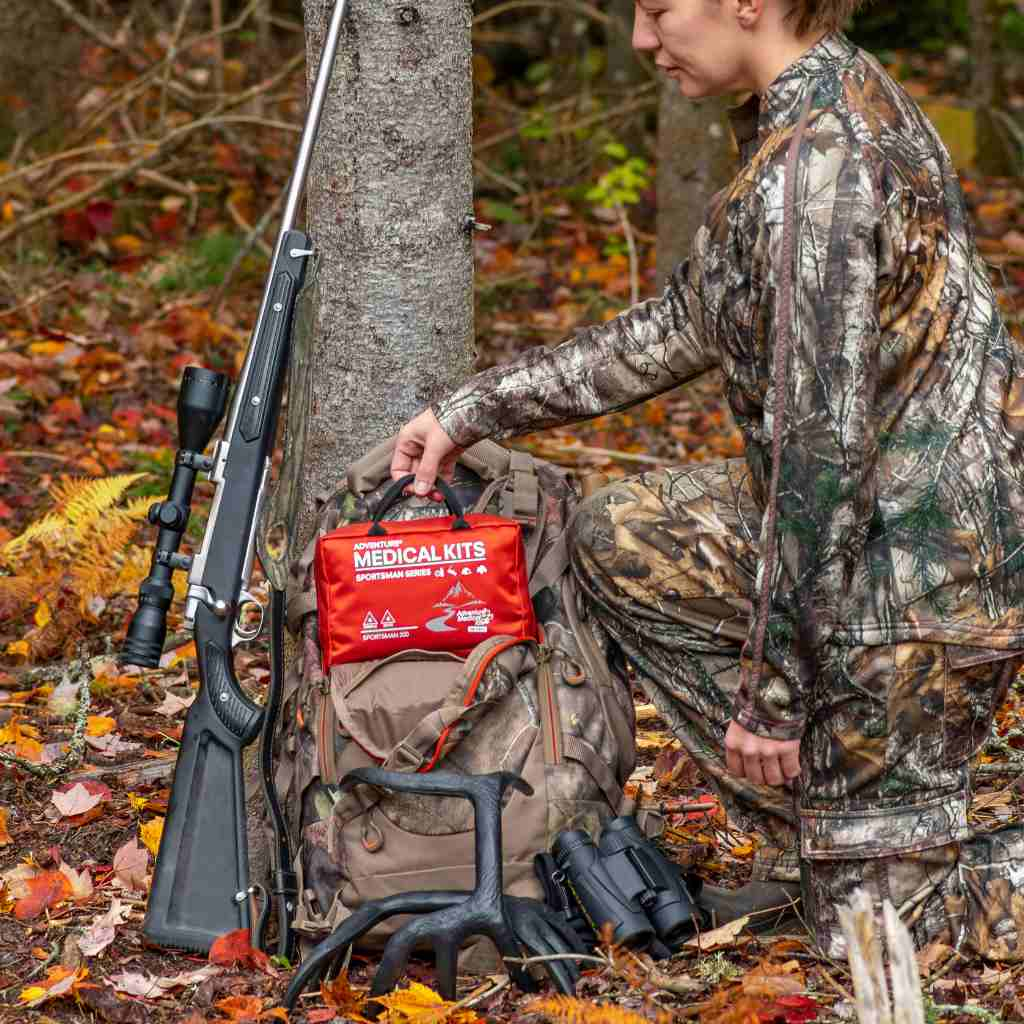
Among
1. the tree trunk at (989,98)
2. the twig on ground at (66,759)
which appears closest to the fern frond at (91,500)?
the twig on ground at (66,759)

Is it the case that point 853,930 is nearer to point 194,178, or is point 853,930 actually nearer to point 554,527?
point 554,527

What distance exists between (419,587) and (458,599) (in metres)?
0.09

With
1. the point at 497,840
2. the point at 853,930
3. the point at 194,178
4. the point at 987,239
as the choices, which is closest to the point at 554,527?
the point at 497,840

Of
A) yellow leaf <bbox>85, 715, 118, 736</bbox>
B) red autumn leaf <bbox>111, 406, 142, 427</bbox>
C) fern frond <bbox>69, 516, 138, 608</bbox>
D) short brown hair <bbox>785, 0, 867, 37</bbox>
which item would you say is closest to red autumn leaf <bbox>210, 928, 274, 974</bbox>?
yellow leaf <bbox>85, 715, 118, 736</bbox>

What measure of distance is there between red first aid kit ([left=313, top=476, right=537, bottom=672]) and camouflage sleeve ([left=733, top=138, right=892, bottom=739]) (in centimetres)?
67

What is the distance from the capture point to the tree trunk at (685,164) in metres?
7.79

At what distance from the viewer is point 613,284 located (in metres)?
9.08

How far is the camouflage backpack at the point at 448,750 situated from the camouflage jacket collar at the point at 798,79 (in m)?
1.17

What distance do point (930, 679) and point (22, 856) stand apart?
7.40 ft

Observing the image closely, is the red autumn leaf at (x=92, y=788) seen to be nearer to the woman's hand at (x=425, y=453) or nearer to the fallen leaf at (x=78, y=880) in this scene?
the fallen leaf at (x=78, y=880)

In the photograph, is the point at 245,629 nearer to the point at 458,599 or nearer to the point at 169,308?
the point at 458,599

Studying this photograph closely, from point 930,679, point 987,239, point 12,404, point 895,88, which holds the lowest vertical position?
point 930,679

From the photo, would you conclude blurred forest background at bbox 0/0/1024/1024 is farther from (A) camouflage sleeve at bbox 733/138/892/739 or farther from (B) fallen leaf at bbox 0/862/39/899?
(A) camouflage sleeve at bbox 733/138/892/739

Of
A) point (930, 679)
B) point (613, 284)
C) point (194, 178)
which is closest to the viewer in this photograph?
point (930, 679)
